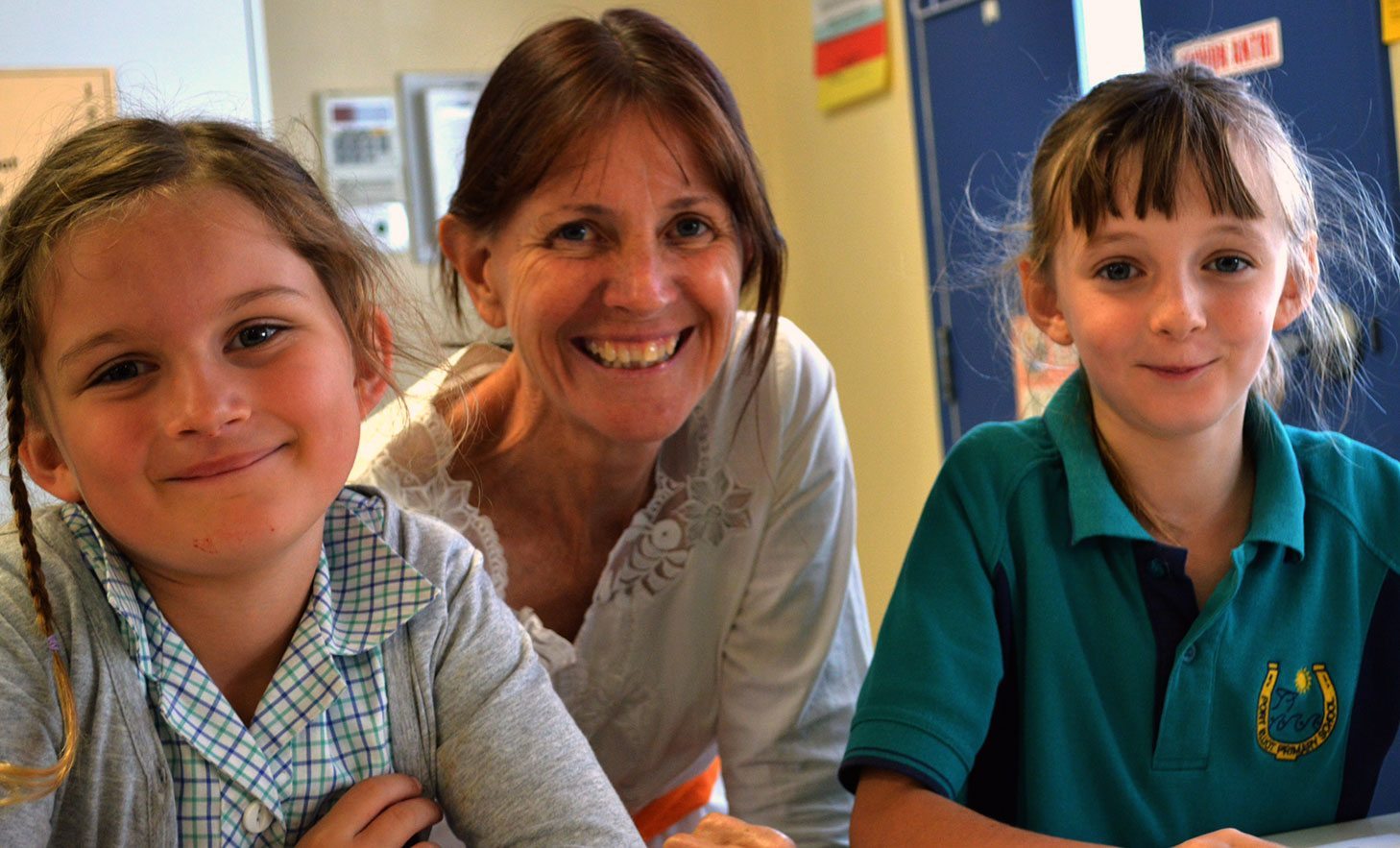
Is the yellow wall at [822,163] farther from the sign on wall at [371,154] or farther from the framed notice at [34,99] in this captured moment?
the framed notice at [34,99]

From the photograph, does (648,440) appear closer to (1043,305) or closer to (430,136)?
(1043,305)

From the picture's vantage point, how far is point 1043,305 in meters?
1.23

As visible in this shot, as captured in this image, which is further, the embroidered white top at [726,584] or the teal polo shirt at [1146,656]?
the embroidered white top at [726,584]

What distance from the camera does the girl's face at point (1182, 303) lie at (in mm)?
1090

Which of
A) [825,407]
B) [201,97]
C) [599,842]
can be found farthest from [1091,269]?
[201,97]

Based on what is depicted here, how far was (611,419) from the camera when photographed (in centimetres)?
130

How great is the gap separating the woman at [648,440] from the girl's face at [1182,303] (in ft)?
1.12

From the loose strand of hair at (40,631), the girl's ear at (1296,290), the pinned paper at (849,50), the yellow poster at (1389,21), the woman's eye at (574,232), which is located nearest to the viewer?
the loose strand of hair at (40,631)

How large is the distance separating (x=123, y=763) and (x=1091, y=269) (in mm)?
778

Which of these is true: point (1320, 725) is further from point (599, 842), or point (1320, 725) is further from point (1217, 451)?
point (599, 842)

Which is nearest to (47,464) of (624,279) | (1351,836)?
(624,279)

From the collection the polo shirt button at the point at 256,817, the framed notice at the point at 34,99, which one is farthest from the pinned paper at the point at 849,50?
the polo shirt button at the point at 256,817

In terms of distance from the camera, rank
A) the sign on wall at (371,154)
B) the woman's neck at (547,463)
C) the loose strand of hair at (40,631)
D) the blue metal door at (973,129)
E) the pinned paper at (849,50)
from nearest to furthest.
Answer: the loose strand of hair at (40,631), the woman's neck at (547,463), the blue metal door at (973,129), the pinned paper at (849,50), the sign on wall at (371,154)

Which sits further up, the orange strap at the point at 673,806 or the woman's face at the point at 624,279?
the woman's face at the point at 624,279
